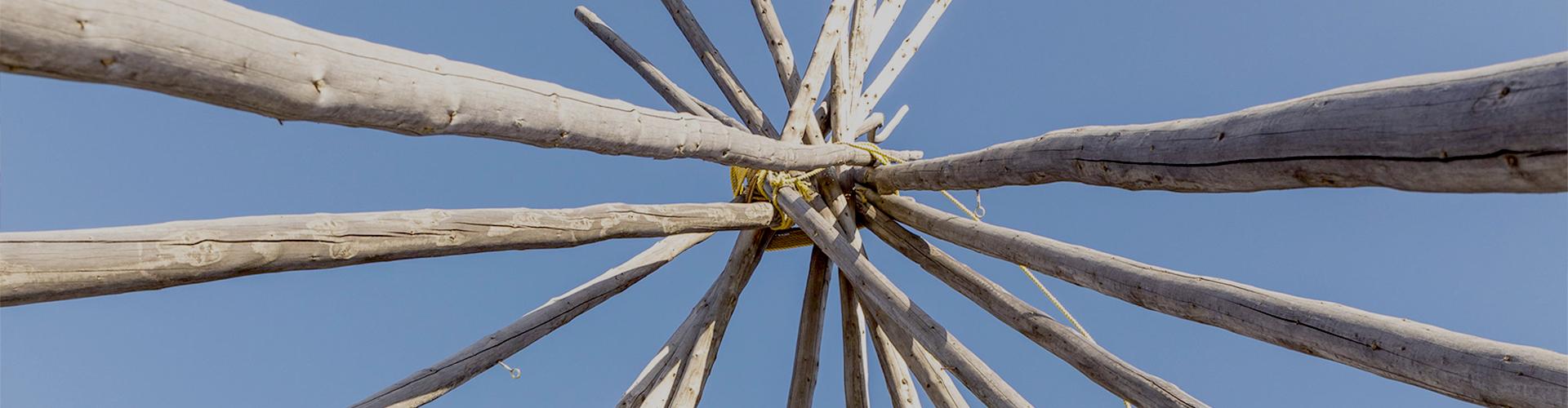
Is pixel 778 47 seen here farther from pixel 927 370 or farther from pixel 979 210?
pixel 927 370

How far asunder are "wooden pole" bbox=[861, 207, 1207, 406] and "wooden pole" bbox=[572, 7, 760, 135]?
1.79m

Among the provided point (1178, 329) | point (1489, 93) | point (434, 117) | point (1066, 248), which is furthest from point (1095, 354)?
point (1178, 329)

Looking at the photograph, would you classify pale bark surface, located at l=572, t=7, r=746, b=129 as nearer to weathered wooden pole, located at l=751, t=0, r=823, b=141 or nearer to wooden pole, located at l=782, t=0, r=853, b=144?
weathered wooden pole, located at l=751, t=0, r=823, b=141

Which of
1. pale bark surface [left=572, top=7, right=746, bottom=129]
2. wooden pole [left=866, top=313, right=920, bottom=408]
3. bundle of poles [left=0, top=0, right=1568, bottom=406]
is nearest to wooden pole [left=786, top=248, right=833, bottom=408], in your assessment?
bundle of poles [left=0, top=0, right=1568, bottom=406]

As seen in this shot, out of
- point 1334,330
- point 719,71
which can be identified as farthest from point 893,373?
point 1334,330

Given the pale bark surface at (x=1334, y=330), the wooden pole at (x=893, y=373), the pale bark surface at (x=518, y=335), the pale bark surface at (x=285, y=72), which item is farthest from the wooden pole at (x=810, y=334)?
the pale bark surface at (x=285, y=72)

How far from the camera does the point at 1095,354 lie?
425 cm

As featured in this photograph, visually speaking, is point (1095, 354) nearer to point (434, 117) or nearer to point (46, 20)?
point (434, 117)

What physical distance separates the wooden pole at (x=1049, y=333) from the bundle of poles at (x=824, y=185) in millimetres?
12

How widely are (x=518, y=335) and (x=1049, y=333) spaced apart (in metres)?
2.72

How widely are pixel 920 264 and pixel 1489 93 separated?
375cm

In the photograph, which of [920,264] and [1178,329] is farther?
[1178,329]

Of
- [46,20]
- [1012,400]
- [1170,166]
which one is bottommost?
[1012,400]

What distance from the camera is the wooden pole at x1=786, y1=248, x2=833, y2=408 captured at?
6.15 m
